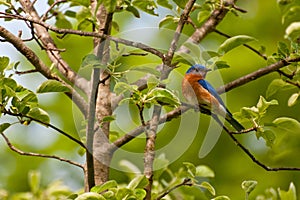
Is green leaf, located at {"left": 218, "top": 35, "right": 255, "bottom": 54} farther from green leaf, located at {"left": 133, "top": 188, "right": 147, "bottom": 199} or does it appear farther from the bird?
green leaf, located at {"left": 133, "top": 188, "right": 147, "bottom": 199}

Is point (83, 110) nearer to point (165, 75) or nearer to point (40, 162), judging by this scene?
point (165, 75)

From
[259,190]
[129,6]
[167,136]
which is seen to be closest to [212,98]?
[129,6]

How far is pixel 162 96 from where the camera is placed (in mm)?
1611

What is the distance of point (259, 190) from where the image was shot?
534 cm

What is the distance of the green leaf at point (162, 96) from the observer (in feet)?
5.31

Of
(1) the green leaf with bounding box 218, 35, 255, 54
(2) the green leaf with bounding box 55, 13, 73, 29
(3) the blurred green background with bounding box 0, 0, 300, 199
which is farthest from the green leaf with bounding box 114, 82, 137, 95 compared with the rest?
(3) the blurred green background with bounding box 0, 0, 300, 199

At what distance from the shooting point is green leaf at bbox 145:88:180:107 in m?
1.62

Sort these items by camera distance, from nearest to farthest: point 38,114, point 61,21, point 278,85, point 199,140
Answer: point 38,114
point 278,85
point 61,21
point 199,140

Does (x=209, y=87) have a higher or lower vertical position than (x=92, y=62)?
lower

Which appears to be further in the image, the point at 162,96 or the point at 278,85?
the point at 278,85

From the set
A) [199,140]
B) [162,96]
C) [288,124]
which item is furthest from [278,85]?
[199,140]

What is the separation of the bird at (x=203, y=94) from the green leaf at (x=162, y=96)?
1.60ft

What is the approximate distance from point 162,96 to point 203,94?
2.92 feet

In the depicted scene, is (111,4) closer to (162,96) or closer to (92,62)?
(92,62)
